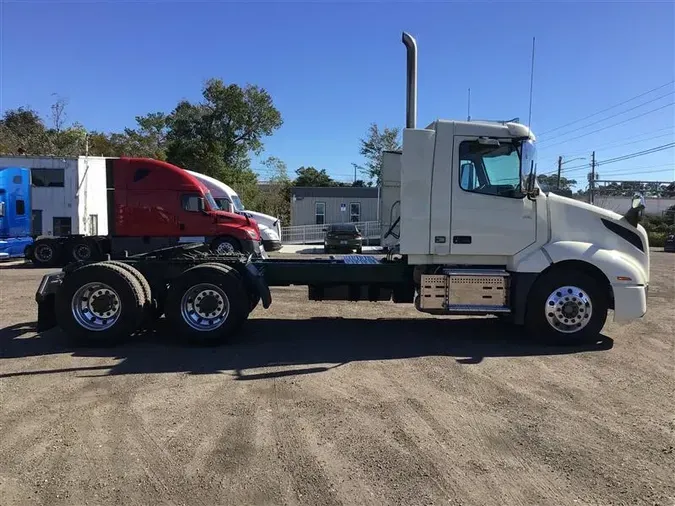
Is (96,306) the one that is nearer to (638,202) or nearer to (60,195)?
(638,202)

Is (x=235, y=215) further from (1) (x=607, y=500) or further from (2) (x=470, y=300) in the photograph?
(1) (x=607, y=500)

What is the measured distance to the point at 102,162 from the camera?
20.2 m

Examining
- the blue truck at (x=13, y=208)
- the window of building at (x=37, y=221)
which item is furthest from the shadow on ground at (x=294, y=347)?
the blue truck at (x=13, y=208)

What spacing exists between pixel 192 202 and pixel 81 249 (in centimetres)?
521

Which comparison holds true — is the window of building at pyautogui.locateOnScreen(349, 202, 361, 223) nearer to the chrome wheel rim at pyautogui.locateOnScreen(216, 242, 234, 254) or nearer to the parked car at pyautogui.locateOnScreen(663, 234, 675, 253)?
the parked car at pyautogui.locateOnScreen(663, 234, 675, 253)

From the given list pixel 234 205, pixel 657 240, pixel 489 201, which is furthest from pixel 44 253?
pixel 657 240

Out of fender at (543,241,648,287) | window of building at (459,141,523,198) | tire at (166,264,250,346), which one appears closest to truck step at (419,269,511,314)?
fender at (543,241,648,287)

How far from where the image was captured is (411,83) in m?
7.79

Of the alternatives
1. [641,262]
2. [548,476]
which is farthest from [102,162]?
[548,476]

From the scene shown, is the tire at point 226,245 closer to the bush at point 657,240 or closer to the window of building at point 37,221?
the window of building at point 37,221

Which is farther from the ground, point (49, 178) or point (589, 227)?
point (49, 178)

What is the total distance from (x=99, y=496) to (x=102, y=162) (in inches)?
752

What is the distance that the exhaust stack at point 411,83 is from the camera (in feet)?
25.4

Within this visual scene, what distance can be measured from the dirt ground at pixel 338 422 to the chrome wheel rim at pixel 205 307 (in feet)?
1.46
